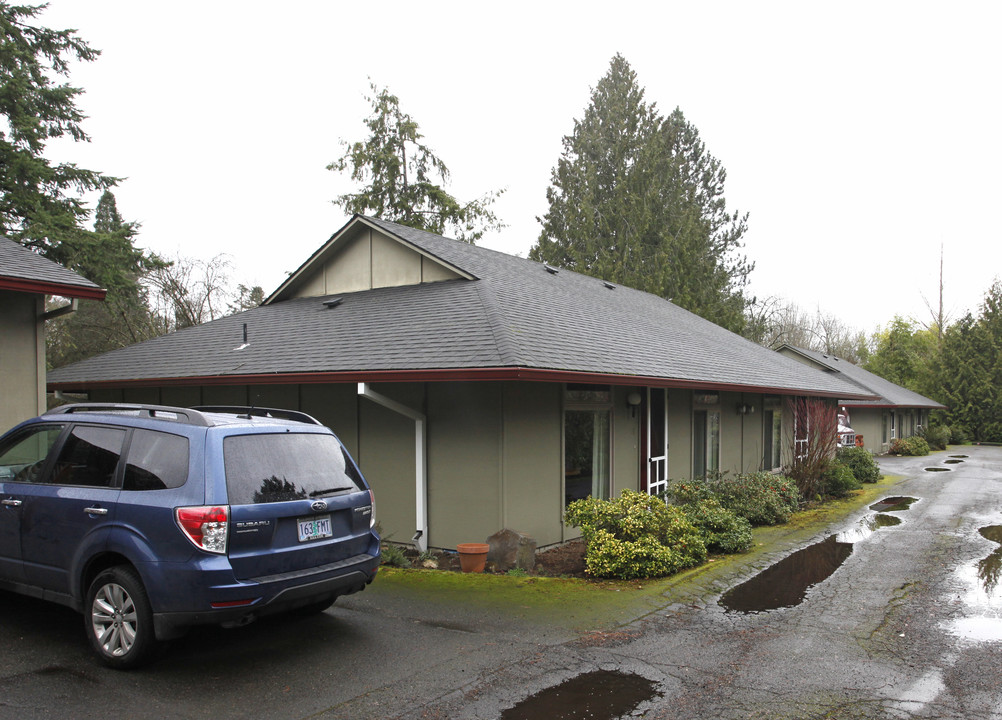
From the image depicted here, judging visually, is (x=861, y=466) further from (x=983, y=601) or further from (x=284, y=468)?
(x=284, y=468)

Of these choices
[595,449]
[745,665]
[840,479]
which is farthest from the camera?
[840,479]

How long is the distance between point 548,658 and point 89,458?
3.72 m

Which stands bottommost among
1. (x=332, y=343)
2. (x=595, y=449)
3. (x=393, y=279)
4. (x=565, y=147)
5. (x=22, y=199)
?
(x=595, y=449)

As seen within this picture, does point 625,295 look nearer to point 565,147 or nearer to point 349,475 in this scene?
point 349,475

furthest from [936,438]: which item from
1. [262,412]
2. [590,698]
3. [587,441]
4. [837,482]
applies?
[262,412]

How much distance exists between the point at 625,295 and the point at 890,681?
1489 centimetres

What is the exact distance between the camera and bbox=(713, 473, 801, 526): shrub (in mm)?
11938

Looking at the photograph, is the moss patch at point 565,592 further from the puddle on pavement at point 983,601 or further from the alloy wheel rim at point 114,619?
the alloy wheel rim at point 114,619

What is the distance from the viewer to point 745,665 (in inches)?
206

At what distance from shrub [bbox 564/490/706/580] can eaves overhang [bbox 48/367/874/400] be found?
1.61 metres

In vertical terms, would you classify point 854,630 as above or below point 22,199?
below

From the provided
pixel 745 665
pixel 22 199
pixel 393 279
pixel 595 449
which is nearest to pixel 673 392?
pixel 595 449

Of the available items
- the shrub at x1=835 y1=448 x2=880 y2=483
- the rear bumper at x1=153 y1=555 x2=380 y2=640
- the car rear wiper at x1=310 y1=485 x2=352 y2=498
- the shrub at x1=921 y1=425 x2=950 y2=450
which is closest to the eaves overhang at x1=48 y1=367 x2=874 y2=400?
the car rear wiper at x1=310 y1=485 x2=352 y2=498

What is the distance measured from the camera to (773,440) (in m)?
18.9
